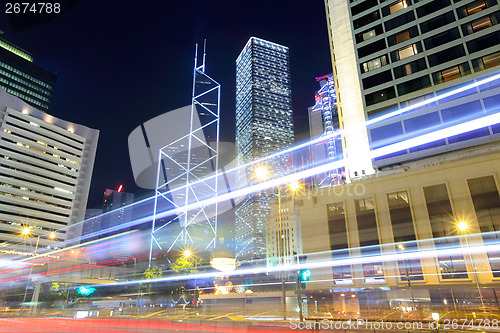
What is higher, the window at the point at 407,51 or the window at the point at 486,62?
the window at the point at 407,51

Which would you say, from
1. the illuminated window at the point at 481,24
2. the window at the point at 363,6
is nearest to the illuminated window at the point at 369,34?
the window at the point at 363,6

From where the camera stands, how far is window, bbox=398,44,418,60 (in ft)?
171

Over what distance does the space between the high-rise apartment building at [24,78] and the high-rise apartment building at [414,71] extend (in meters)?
172

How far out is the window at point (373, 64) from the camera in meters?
54.7

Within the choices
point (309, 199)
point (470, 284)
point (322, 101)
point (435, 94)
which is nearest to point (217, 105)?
point (309, 199)

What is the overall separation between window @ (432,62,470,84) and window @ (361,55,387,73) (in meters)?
8.62

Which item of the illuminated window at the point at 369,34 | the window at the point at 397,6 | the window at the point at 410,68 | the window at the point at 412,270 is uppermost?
the window at the point at 397,6

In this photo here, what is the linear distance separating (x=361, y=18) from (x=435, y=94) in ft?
69.1

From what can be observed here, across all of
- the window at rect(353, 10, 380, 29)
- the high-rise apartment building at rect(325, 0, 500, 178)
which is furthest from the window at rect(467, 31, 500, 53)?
the window at rect(353, 10, 380, 29)

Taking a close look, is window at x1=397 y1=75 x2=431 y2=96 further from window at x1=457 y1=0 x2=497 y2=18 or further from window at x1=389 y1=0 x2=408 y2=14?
window at x1=389 y1=0 x2=408 y2=14

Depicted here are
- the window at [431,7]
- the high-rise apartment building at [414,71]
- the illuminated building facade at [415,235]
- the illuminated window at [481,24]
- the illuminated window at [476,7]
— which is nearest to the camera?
the illuminated building facade at [415,235]

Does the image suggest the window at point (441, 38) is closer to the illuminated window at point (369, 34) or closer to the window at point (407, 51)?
the window at point (407, 51)

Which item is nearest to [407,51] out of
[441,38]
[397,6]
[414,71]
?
[414,71]

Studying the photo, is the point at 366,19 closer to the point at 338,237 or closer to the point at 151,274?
the point at 338,237
